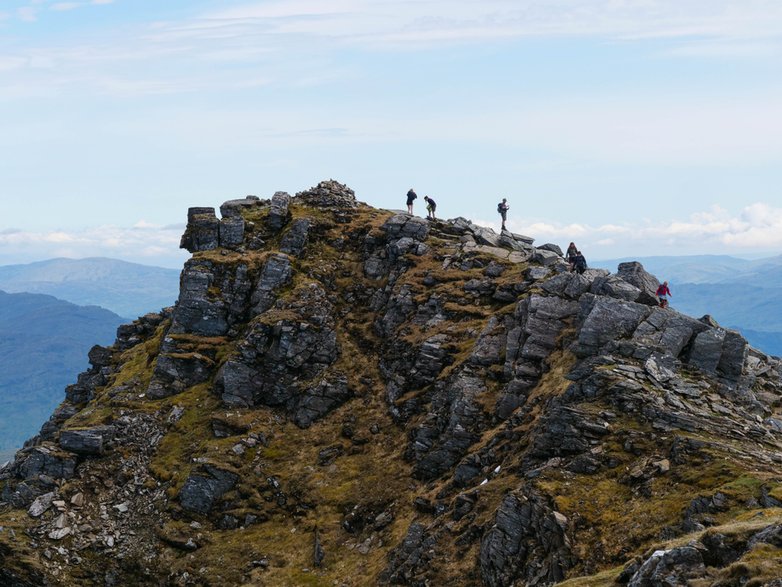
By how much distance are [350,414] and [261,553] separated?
17319 mm

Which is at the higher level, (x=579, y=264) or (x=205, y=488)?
(x=579, y=264)

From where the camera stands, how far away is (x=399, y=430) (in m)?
71.8

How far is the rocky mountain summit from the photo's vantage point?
4506 cm

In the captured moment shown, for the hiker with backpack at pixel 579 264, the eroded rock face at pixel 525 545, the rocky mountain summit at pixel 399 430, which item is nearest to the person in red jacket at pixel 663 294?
the rocky mountain summit at pixel 399 430

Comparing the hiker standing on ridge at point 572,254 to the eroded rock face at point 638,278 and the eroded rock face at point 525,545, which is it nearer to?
the eroded rock face at point 638,278

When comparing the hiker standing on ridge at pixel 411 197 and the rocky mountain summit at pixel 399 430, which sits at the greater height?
the hiker standing on ridge at pixel 411 197

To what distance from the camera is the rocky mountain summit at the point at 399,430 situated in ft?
148

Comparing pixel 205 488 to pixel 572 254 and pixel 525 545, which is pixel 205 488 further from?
pixel 572 254

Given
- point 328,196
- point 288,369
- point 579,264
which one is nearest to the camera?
point 579,264

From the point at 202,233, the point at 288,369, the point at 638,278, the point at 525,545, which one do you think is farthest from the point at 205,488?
the point at 638,278

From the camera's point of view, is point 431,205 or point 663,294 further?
point 431,205

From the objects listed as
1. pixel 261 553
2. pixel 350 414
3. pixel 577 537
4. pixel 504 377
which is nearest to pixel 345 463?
pixel 350 414

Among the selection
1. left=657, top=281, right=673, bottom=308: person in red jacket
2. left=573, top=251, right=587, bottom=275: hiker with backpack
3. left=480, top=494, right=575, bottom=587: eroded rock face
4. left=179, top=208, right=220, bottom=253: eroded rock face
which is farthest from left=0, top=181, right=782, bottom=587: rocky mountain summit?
left=573, top=251, right=587, bottom=275: hiker with backpack

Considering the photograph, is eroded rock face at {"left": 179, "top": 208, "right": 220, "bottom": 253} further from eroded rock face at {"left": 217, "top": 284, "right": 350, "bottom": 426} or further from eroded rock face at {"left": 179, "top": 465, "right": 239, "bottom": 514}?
eroded rock face at {"left": 179, "top": 465, "right": 239, "bottom": 514}
